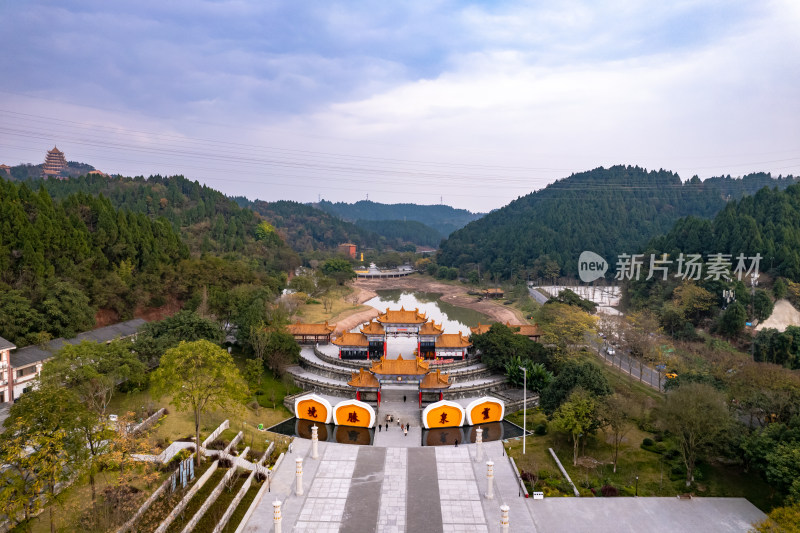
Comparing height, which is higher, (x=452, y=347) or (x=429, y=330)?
(x=429, y=330)

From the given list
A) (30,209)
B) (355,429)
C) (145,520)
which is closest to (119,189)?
(30,209)

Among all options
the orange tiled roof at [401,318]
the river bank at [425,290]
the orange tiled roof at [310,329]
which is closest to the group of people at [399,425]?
the orange tiled roof at [401,318]

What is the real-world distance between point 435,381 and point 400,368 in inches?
78.8

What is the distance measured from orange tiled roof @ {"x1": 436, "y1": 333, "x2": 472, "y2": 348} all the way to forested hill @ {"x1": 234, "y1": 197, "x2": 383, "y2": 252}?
7959cm

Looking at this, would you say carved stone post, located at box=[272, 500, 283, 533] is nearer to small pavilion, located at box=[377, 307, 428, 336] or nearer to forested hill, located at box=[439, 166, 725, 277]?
small pavilion, located at box=[377, 307, 428, 336]

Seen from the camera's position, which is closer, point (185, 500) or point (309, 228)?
point (185, 500)

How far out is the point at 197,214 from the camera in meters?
71.2

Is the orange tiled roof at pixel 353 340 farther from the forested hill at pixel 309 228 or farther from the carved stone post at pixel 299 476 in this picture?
the forested hill at pixel 309 228

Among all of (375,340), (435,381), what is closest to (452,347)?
(375,340)

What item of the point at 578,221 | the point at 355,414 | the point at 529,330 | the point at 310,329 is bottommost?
the point at 355,414

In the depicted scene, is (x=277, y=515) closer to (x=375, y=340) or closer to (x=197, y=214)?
(x=375, y=340)

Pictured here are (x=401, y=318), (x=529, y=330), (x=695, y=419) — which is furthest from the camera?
(x=529, y=330)

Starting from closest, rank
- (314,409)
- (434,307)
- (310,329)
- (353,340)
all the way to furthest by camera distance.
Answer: (314,409) → (353,340) → (310,329) → (434,307)

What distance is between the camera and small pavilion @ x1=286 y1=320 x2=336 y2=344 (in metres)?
34.8
